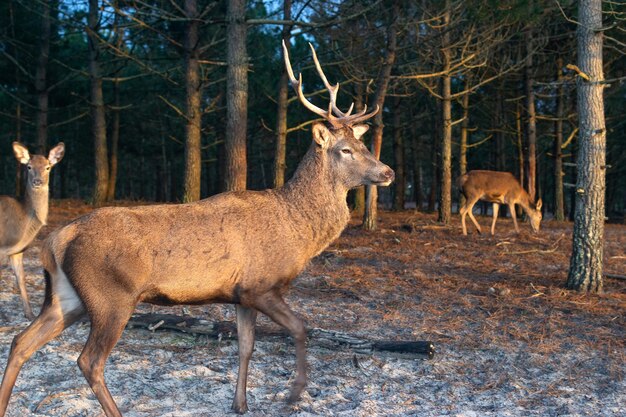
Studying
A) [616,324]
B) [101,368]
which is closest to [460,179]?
[616,324]

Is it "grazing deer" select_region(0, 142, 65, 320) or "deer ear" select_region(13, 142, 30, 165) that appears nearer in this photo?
"grazing deer" select_region(0, 142, 65, 320)

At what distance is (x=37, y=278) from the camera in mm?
9141

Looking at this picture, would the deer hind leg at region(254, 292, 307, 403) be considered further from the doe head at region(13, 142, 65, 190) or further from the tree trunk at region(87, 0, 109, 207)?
the tree trunk at region(87, 0, 109, 207)

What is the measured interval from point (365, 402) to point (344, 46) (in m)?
12.1

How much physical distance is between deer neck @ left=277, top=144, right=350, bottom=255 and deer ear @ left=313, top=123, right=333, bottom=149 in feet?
0.26

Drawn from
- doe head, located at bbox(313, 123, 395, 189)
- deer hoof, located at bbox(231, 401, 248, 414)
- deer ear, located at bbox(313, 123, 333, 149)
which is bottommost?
deer hoof, located at bbox(231, 401, 248, 414)

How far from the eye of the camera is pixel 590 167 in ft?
28.4

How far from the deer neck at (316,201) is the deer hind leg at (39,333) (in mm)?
1800

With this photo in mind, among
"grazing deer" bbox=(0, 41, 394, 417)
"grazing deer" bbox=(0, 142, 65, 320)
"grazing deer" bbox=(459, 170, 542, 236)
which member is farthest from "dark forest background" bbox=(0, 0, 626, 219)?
"grazing deer" bbox=(0, 41, 394, 417)

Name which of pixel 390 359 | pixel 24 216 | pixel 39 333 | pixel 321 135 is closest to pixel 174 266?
pixel 39 333

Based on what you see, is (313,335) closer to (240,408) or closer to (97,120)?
(240,408)

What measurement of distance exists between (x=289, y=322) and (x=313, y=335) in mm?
1430

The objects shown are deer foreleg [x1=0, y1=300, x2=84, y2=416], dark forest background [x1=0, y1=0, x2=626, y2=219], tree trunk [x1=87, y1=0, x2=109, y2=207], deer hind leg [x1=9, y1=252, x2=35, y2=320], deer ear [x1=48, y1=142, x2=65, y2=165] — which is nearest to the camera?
deer foreleg [x1=0, y1=300, x2=84, y2=416]

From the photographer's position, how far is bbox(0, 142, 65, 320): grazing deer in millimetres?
7820
